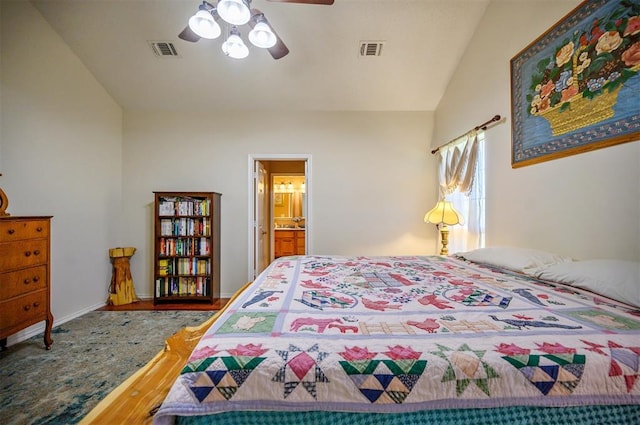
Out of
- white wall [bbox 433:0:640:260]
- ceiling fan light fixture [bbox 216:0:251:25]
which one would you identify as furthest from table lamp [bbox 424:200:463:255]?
ceiling fan light fixture [bbox 216:0:251:25]

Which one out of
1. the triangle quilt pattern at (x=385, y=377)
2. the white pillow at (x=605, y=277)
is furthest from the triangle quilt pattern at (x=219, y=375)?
the white pillow at (x=605, y=277)

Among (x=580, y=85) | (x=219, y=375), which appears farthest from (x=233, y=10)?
(x=580, y=85)

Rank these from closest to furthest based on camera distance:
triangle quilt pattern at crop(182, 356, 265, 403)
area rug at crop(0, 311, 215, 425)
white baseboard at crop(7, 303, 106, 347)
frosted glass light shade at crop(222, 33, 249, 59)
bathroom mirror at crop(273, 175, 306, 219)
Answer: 1. triangle quilt pattern at crop(182, 356, 265, 403)
2. area rug at crop(0, 311, 215, 425)
3. frosted glass light shade at crop(222, 33, 249, 59)
4. white baseboard at crop(7, 303, 106, 347)
5. bathroom mirror at crop(273, 175, 306, 219)

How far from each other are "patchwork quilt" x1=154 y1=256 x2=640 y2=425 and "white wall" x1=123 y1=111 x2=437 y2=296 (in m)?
2.53

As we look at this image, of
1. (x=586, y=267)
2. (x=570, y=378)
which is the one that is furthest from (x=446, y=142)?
(x=570, y=378)

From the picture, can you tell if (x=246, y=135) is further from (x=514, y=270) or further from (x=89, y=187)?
(x=514, y=270)

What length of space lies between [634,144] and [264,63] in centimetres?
313

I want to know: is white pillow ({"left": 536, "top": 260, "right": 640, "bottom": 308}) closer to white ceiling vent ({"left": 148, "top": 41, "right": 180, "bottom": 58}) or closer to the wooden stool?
white ceiling vent ({"left": 148, "top": 41, "right": 180, "bottom": 58})

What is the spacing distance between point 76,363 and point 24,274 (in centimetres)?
77

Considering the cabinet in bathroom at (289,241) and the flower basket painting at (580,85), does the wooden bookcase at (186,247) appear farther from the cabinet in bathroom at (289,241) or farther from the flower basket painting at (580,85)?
the flower basket painting at (580,85)

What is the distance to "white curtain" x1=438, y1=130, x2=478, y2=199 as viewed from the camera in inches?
104

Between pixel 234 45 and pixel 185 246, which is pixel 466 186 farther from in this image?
pixel 185 246

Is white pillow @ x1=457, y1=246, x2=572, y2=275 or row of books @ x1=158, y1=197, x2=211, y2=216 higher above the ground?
row of books @ x1=158, y1=197, x2=211, y2=216

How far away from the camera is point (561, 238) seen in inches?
70.2
